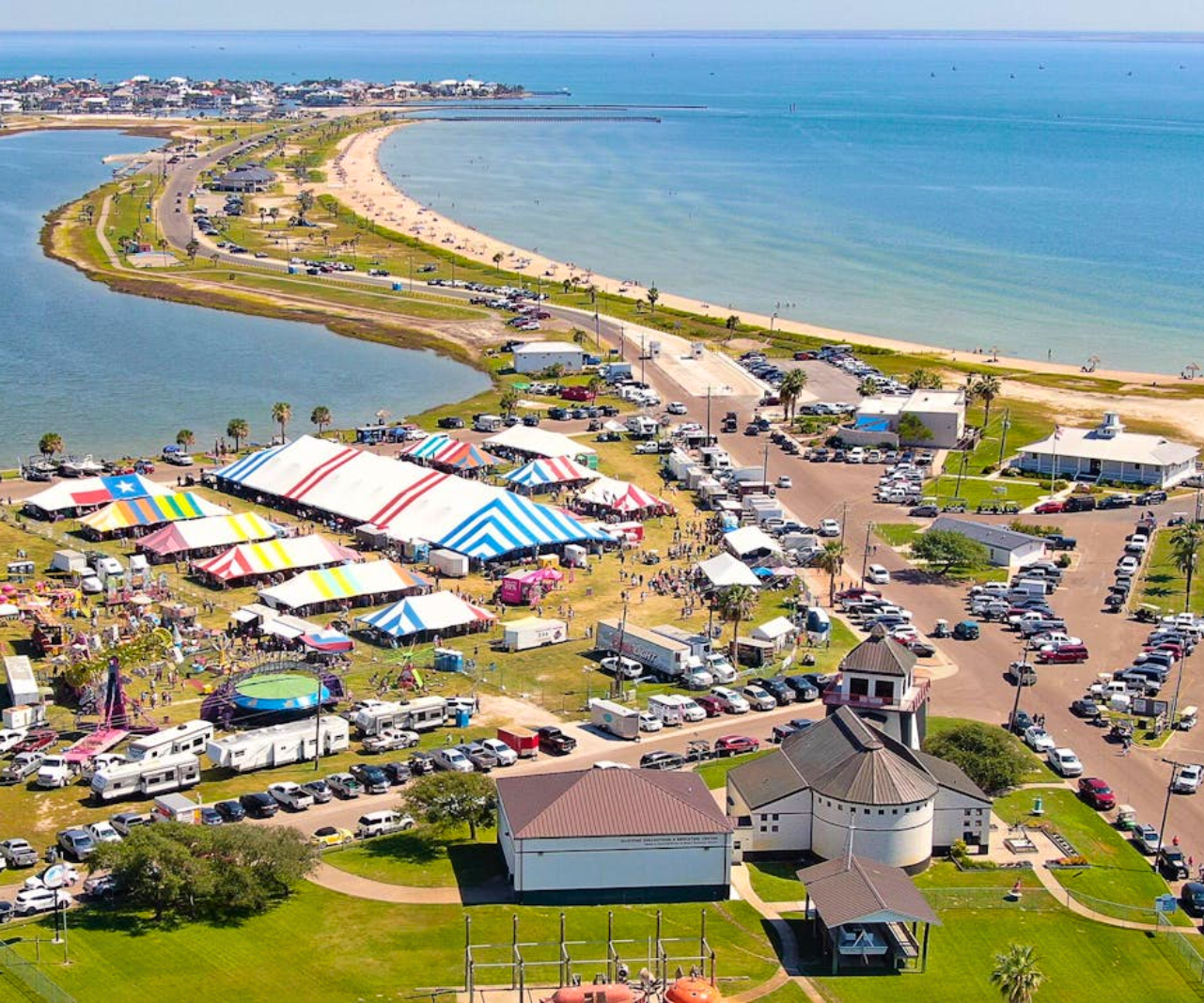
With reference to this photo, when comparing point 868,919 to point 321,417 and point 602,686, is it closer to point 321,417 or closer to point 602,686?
point 602,686

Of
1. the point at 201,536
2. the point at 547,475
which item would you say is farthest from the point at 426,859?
the point at 547,475

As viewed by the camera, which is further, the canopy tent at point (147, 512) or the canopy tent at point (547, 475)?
the canopy tent at point (547, 475)

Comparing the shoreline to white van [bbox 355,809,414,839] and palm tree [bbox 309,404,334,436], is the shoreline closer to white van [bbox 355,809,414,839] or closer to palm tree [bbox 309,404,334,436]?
palm tree [bbox 309,404,334,436]

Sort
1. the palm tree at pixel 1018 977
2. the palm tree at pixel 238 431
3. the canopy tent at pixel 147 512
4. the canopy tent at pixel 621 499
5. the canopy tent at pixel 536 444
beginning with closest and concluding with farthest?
the palm tree at pixel 1018 977
the canopy tent at pixel 147 512
the canopy tent at pixel 621 499
the canopy tent at pixel 536 444
the palm tree at pixel 238 431

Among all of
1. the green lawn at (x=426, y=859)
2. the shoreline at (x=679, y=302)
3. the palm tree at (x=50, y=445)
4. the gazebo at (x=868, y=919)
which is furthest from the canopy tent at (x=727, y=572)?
the shoreline at (x=679, y=302)

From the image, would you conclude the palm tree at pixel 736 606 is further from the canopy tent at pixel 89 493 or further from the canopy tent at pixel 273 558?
the canopy tent at pixel 89 493

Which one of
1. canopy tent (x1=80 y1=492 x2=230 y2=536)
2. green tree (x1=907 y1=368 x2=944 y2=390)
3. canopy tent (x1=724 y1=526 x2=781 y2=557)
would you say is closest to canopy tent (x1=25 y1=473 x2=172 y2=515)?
canopy tent (x1=80 y1=492 x2=230 y2=536)

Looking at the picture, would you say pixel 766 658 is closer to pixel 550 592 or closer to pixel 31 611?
pixel 550 592
